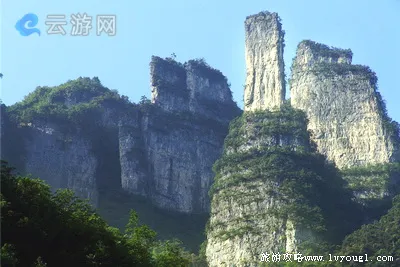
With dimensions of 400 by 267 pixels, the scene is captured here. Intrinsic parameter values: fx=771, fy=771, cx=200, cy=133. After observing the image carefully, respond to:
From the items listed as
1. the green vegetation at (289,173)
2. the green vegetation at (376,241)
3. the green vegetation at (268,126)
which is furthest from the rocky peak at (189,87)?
the green vegetation at (376,241)

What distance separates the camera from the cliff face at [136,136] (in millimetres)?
53375

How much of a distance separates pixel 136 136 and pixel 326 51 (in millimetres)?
15420

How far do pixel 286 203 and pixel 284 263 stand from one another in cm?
482

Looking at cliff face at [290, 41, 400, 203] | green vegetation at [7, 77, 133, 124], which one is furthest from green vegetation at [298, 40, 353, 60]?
green vegetation at [7, 77, 133, 124]

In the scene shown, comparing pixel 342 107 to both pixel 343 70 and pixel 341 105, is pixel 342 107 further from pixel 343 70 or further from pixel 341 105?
pixel 343 70

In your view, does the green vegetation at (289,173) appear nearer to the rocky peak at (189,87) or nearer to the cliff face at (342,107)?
the cliff face at (342,107)

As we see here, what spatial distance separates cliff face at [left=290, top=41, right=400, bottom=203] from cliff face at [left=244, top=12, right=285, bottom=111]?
1.56 m

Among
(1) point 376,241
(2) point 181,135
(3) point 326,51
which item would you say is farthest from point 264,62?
(1) point 376,241

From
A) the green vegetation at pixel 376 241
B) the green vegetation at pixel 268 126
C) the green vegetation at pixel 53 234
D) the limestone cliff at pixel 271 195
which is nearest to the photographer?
the green vegetation at pixel 53 234

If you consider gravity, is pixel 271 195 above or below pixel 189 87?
below

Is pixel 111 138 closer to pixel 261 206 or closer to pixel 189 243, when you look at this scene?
pixel 189 243

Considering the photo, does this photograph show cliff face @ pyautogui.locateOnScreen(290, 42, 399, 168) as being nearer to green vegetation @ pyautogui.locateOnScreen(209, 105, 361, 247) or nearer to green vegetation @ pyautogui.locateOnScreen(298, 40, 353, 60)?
green vegetation @ pyautogui.locateOnScreen(298, 40, 353, 60)

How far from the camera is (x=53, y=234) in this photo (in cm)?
2161

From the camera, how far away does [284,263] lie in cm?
4081
